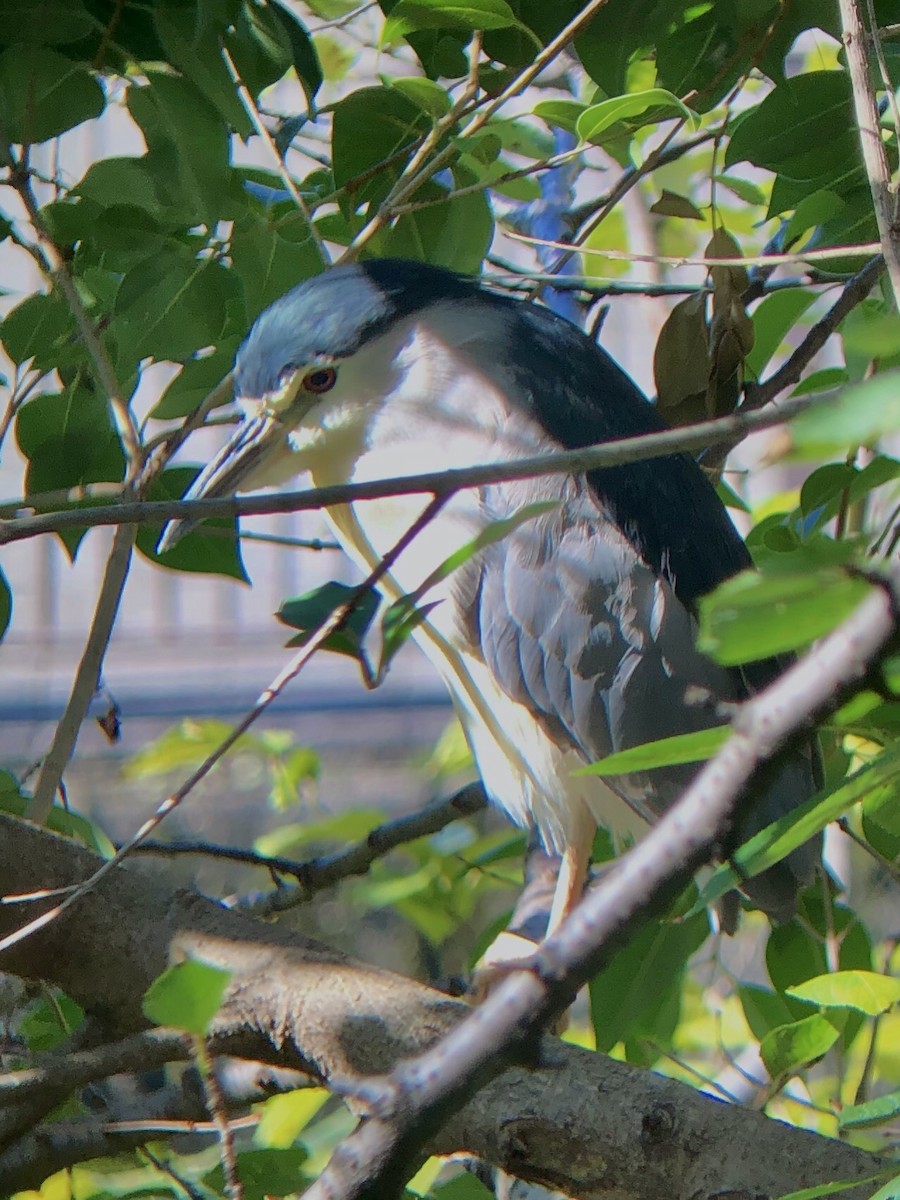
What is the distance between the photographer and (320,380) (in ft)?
4.58

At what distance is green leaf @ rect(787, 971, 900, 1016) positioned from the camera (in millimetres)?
820

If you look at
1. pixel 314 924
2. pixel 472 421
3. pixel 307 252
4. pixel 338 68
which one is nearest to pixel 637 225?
pixel 338 68

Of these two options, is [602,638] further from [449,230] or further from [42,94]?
[42,94]

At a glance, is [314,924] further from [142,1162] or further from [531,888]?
[142,1162]

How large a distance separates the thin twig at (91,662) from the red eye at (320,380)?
351 mm

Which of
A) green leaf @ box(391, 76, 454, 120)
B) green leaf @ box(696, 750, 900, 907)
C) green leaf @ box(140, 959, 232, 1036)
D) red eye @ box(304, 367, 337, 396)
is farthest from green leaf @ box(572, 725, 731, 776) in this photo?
red eye @ box(304, 367, 337, 396)

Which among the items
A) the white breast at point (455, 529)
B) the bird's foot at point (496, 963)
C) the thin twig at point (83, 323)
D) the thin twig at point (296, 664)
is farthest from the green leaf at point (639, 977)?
the thin twig at point (83, 323)

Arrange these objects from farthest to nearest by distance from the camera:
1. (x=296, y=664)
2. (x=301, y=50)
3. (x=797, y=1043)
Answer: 1. (x=301, y=50)
2. (x=797, y=1043)
3. (x=296, y=664)

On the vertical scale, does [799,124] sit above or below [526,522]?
above

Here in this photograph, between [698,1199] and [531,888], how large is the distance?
83 cm

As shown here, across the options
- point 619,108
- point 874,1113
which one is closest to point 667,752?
point 874,1113

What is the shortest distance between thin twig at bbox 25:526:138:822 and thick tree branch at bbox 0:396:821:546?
21.7 inches

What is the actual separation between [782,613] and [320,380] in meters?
1.09

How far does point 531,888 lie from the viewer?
5.19ft
